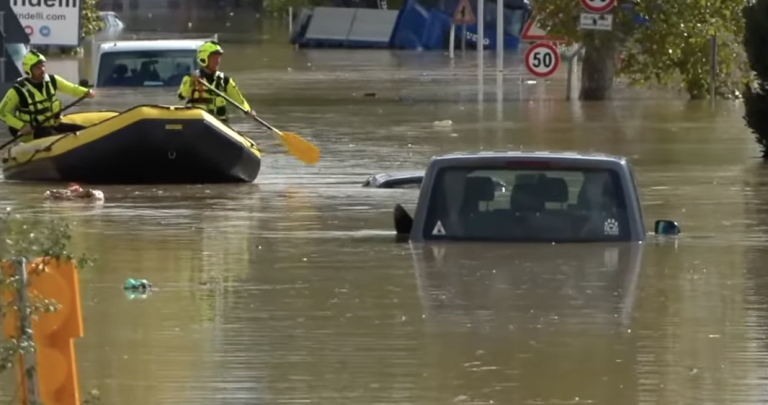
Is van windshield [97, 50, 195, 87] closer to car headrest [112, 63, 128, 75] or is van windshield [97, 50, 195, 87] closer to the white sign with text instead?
car headrest [112, 63, 128, 75]

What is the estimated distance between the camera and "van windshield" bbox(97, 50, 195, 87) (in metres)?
33.4

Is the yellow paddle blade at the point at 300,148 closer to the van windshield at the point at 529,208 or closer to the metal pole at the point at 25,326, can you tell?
the van windshield at the point at 529,208

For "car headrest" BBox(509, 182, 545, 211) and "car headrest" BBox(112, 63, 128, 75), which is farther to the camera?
"car headrest" BBox(112, 63, 128, 75)

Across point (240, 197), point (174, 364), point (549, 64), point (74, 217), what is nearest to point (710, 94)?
point (549, 64)

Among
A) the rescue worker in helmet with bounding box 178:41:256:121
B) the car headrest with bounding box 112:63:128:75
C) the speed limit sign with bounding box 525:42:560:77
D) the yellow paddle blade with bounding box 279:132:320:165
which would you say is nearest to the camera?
the rescue worker in helmet with bounding box 178:41:256:121

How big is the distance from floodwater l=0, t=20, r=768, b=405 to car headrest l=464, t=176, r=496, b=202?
1.12 feet

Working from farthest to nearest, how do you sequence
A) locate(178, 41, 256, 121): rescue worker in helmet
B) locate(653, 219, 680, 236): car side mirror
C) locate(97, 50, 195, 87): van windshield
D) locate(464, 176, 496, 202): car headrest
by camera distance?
locate(97, 50, 195, 87): van windshield → locate(178, 41, 256, 121): rescue worker in helmet → locate(653, 219, 680, 236): car side mirror → locate(464, 176, 496, 202): car headrest

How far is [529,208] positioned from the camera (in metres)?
13.1

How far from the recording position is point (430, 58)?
5334 centimetres

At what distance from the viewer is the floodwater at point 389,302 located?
8.94 m

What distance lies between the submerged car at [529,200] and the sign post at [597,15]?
17.4m

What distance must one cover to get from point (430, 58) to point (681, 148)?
2860 cm

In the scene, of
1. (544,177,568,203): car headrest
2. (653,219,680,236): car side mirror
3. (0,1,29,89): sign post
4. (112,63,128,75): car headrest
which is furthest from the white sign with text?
(544,177,568,203): car headrest

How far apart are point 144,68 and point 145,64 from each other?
7 centimetres
